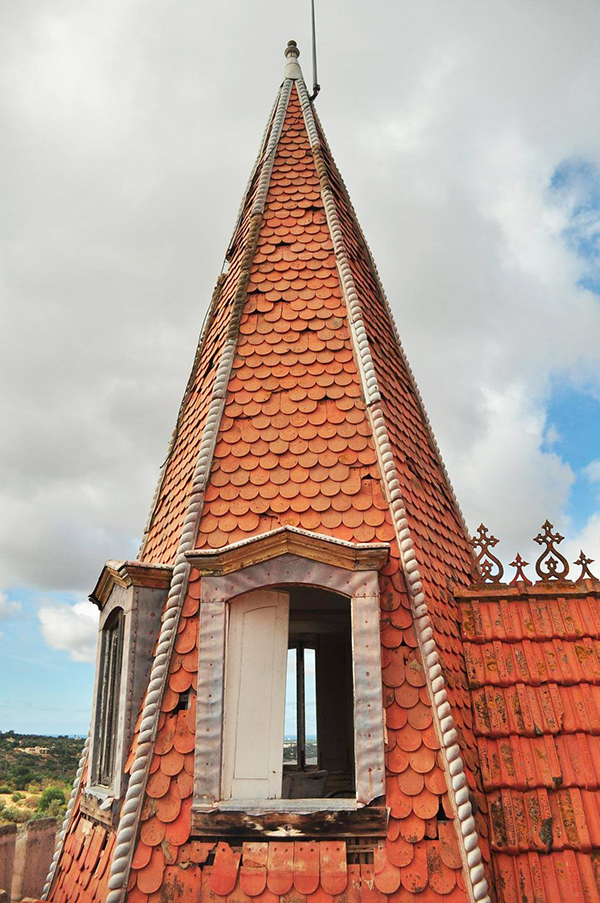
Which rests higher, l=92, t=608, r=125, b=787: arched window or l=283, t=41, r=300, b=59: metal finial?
l=283, t=41, r=300, b=59: metal finial

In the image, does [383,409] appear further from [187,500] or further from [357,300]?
[187,500]

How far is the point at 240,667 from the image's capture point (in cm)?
454

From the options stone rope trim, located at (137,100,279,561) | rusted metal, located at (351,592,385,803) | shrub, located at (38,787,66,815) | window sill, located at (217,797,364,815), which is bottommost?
window sill, located at (217,797,364,815)

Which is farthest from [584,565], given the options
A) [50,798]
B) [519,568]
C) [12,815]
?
[50,798]

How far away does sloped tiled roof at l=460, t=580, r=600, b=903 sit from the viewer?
410 centimetres

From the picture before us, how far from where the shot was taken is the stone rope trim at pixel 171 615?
4059 millimetres

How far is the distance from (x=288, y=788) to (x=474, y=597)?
10.8ft

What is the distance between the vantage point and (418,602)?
4.69m

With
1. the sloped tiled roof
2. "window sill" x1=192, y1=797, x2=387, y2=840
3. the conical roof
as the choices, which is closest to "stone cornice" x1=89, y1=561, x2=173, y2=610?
the conical roof

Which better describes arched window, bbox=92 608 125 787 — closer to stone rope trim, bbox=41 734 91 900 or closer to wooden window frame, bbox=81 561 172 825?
wooden window frame, bbox=81 561 172 825

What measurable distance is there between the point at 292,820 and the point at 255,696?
794 millimetres

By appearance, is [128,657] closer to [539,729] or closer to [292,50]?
[539,729]

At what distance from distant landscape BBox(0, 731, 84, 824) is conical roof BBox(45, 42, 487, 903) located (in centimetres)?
332

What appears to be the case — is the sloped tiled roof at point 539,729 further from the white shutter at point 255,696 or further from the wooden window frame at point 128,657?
the wooden window frame at point 128,657
